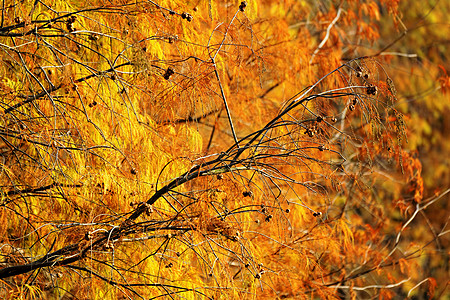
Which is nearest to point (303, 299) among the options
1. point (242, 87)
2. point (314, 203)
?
point (314, 203)

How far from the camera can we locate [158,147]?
106 inches

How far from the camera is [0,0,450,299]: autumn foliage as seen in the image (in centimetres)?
193

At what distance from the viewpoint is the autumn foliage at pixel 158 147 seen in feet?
6.32

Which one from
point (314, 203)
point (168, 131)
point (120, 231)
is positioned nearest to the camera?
point (120, 231)

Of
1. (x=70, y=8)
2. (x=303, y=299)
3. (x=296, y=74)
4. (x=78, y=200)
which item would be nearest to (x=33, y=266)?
(x=78, y=200)

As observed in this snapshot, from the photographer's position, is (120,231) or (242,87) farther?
(242,87)

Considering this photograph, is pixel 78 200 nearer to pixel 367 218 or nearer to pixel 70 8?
pixel 70 8

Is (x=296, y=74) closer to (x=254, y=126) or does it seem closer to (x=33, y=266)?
(x=254, y=126)

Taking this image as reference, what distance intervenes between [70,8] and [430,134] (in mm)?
5888

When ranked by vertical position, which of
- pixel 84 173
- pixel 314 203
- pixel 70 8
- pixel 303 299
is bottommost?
pixel 303 299

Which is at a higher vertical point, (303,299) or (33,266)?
(33,266)

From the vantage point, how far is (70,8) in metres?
2.63

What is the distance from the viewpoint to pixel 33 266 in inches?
79.4

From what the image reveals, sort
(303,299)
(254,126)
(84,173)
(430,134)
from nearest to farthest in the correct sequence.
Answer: (84,173) < (303,299) < (254,126) < (430,134)
